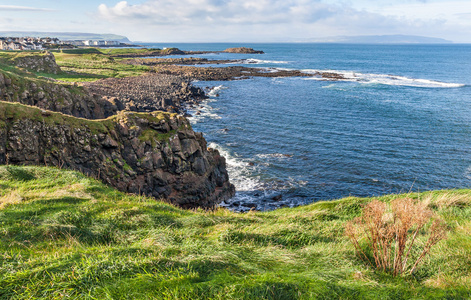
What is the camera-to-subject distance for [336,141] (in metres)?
44.8

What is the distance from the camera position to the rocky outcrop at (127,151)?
2002 cm

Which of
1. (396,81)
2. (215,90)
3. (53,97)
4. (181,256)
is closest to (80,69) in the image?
(215,90)

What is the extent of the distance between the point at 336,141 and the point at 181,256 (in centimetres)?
4222

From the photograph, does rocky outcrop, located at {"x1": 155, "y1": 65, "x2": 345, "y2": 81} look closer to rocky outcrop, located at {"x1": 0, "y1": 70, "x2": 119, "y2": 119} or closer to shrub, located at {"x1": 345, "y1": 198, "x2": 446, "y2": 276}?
rocky outcrop, located at {"x1": 0, "y1": 70, "x2": 119, "y2": 119}

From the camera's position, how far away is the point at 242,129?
51.2 m

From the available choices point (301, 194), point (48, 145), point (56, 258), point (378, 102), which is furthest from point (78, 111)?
point (378, 102)

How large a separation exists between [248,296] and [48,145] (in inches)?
844

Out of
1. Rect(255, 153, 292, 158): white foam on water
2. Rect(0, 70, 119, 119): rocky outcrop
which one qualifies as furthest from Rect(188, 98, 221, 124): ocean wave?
Rect(255, 153, 292, 158): white foam on water

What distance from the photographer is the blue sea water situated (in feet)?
104

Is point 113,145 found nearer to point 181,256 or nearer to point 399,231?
point 181,256

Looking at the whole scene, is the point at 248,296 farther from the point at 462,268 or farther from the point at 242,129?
the point at 242,129

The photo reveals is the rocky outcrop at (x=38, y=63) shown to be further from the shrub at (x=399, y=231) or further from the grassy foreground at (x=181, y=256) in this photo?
the shrub at (x=399, y=231)

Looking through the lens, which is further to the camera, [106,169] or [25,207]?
[106,169]

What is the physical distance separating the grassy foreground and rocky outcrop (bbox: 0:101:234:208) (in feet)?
29.6
